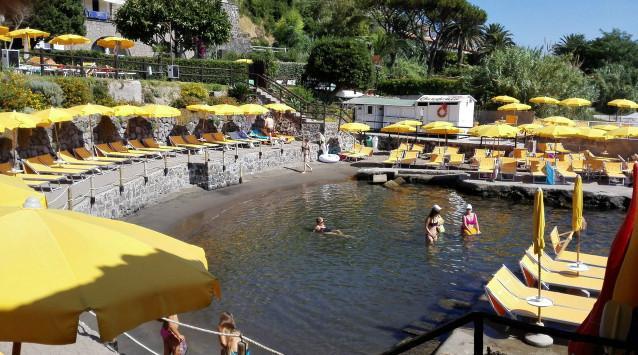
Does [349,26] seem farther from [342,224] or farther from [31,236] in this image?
[31,236]

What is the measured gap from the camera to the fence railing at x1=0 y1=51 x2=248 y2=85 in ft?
78.0

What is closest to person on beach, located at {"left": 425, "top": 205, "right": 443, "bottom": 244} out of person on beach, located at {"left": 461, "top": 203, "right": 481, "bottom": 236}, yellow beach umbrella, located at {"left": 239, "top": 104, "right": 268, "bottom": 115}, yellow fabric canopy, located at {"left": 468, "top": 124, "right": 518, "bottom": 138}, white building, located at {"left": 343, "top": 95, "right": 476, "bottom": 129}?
person on beach, located at {"left": 461, "top": 203, "right": 481, "bottom": 236}

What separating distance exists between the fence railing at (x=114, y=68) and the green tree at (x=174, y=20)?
231 centimetres

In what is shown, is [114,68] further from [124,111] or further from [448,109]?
[448,109]

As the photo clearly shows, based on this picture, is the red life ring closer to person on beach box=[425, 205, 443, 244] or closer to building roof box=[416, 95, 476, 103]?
building roof box=[416, 95, 476, 103]

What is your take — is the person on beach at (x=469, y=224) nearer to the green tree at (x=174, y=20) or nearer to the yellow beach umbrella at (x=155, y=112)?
the yellow beach umbrella at (x=155, y=112)

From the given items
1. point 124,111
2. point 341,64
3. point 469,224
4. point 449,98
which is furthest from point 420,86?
point 469,224

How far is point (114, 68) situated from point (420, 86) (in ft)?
76.8

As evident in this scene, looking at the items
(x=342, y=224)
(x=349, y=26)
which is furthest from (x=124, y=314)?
(x=349, y=26)

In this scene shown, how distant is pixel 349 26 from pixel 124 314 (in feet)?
193

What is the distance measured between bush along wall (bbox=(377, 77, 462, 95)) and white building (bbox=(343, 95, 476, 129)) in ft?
27.6

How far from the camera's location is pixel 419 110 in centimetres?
3319

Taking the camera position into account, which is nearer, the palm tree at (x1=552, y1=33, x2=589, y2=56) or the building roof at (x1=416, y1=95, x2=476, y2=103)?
the building roof at (x1=416, y1=95, x2=476, y2=103)

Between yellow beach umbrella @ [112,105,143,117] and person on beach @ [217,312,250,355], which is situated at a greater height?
yellow beach umbrella @ [112,105,143,117]
